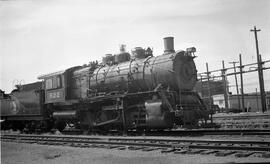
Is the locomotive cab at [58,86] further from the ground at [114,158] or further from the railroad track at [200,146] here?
the ground at [114,158]

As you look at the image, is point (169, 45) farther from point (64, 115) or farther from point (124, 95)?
point (64, 115)

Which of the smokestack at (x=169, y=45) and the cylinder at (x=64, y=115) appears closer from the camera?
the smokestack at (x=169, y=45)

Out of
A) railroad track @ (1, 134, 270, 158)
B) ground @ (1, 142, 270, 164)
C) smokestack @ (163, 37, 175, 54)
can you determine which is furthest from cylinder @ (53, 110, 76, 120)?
ground @ (1, 142, 270, 164)

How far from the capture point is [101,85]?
17844 millimetres

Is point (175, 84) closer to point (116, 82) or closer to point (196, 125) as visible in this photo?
point (196, 125)

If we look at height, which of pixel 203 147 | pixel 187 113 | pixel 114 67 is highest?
pixel 114 67

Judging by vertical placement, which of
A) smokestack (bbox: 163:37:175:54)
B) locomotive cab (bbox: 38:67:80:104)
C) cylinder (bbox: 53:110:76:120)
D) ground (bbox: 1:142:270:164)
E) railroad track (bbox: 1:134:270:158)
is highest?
smokestack (bbox: 163:37:175:54)

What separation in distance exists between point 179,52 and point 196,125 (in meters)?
3.68

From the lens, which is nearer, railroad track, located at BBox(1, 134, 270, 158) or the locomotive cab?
railroad track, located at BBox(1, 134, 270, 158)

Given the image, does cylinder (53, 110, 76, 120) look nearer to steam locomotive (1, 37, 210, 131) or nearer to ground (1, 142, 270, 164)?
steam locomotive (1, 37, 210, 131)

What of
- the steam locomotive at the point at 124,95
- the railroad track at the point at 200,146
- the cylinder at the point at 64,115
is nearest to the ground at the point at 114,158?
the railroad track at the point at 200,146

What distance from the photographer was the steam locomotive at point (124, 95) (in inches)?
570

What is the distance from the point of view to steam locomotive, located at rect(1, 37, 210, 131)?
47.5 ft

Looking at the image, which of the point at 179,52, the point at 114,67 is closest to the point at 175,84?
the point at 179,52
